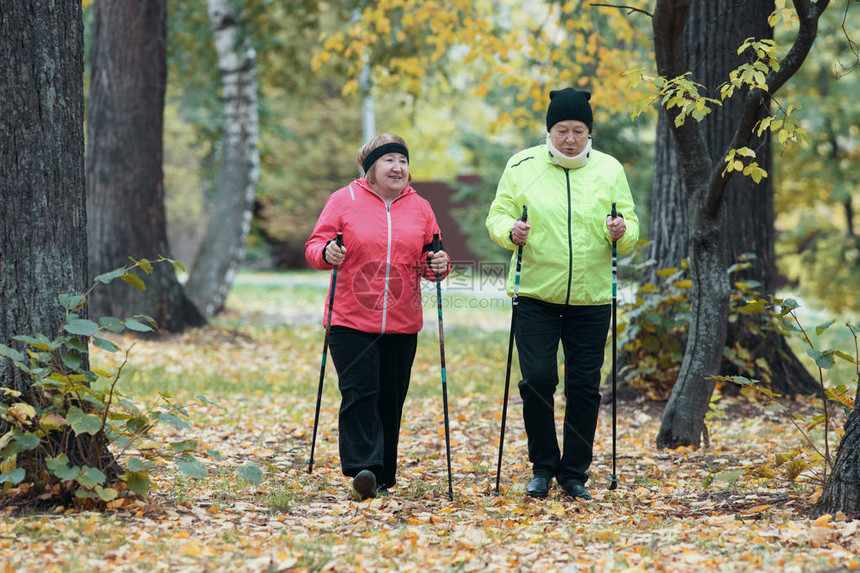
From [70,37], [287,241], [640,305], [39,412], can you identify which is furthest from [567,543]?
[287,241]

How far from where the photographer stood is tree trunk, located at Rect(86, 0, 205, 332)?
30.6 feet

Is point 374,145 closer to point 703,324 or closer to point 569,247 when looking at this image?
point 569,247

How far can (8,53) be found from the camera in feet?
11.6

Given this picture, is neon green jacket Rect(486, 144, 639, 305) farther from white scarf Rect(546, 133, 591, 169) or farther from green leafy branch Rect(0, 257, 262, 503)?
green leafy branch Rect(0, 257, 262, 503)

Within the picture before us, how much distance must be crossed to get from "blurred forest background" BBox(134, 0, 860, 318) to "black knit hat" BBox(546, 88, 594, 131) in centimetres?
25

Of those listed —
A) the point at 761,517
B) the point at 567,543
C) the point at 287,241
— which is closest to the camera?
the point at 567,543

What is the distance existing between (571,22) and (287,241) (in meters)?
20.0

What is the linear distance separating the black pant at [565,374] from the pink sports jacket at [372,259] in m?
0.56

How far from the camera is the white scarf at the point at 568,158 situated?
409cm

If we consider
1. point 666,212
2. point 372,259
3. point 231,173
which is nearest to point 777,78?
point 372,259

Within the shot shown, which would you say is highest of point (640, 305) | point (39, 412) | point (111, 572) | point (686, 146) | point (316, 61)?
point (316, 61)

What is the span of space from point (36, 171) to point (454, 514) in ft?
7.55

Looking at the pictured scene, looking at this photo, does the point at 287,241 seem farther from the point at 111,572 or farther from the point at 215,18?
the point at 111,572

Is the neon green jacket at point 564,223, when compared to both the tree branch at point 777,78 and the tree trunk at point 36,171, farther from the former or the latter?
the tree trunk at point 36,171
